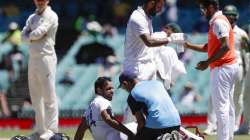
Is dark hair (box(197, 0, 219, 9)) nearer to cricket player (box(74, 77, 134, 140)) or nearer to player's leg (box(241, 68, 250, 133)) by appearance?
cricket player (box(74, 77, 134, 140))

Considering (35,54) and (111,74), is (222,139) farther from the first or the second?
(111,74)

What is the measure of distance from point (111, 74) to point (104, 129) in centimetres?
1121

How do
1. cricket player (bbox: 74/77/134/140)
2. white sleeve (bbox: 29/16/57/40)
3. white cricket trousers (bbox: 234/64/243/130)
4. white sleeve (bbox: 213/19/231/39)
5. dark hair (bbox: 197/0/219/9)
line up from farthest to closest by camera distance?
white cricket trousers (bbox: 234/64/243/130), white sleeve (bbox: 29/16/57/40), dark hair (bbox: 197/0/219/9), white sleeve (bbox: 213/19/231/39), cricket player (bbox: 74/77/134/140)

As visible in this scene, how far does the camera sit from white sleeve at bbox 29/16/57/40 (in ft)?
45.5

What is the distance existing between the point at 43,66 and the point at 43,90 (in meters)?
0.35

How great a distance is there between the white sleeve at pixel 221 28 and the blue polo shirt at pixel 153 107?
1.30 meters

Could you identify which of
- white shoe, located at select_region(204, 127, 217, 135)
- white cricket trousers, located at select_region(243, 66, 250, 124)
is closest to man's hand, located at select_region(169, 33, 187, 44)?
white cricket trousers, located at select_region(243, 66, 250, 124)

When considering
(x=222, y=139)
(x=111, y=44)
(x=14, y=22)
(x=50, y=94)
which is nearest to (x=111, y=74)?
(x=111, y=44)

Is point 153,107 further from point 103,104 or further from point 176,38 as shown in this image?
point 176,38

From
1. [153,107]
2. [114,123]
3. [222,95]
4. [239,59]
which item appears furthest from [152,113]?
[239,59]

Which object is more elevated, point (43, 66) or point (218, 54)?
point (218, 54)

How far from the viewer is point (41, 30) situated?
1389cm

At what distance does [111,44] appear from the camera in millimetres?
25672

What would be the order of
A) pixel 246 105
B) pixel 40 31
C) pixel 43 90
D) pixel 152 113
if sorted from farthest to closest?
pixel 246 105 < pixel 43 90 < pixel 40 31 < pixel 152 113
